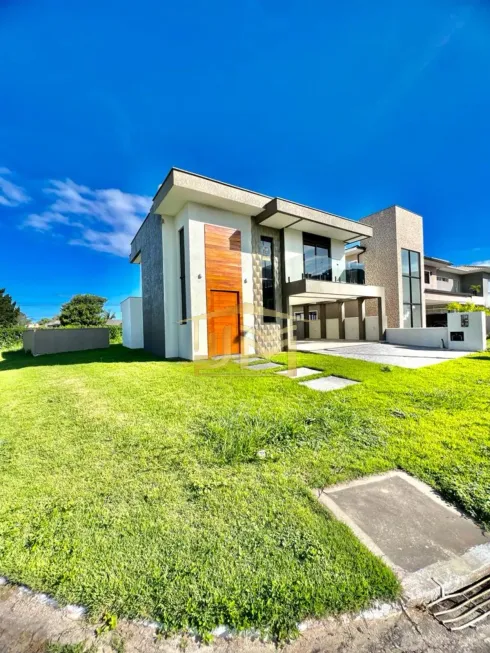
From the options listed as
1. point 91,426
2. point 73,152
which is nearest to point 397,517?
point 91,426

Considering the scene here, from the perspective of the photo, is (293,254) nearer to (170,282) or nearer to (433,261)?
(170,282)

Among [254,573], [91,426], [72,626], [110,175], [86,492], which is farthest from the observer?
[110,175]

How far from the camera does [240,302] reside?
1198cm

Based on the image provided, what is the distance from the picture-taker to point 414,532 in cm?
219

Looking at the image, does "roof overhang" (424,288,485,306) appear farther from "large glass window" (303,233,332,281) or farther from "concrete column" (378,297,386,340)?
"large glass window" (303,233,332,281)

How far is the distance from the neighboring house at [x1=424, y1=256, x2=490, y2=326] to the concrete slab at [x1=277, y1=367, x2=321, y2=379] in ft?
63.8

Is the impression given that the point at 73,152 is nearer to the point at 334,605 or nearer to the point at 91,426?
the point at 91,426

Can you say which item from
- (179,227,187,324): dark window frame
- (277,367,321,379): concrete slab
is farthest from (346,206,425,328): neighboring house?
(277,367,321,379): concrete slab

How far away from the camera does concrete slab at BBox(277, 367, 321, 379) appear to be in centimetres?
779

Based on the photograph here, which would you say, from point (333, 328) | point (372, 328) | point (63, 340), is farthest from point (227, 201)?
point (63, 340)

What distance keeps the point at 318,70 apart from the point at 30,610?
18.5 m

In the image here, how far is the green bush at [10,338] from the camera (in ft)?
73.3

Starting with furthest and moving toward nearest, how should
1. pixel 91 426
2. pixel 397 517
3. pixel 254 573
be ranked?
pixel 91 426
pixel 397 517
pixel 254 573

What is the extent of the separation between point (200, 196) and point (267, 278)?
4822mm
